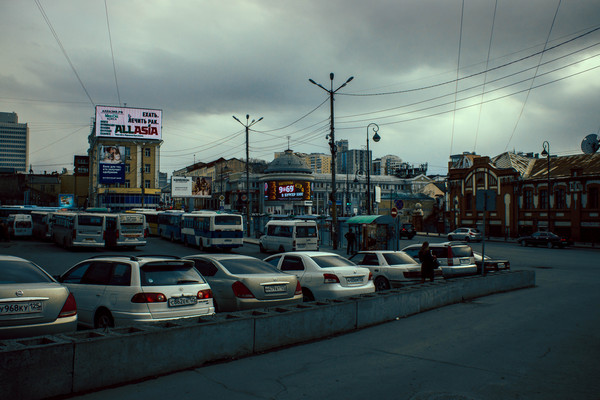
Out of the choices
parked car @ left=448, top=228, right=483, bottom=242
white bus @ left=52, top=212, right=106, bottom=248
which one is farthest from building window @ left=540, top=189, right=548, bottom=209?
white bus @ left=52, top=212, right=106, bottom=248

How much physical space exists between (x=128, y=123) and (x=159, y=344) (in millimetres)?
87216

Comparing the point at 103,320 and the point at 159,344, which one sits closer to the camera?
the point at 159,344

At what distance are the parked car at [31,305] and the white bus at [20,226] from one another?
123 feet

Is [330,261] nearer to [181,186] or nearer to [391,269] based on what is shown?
[391,269]

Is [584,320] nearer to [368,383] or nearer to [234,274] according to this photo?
[368,383]

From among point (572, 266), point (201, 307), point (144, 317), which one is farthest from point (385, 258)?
point (572, 266)

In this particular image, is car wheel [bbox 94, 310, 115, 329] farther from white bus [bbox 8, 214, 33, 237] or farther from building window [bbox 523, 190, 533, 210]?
building window [bbox 523, 190, 533, 210]

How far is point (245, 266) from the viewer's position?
9.98 meters

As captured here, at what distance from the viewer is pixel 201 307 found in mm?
8320

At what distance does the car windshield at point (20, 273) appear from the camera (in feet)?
22.5

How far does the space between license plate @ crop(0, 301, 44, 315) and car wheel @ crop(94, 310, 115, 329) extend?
1.71 metres

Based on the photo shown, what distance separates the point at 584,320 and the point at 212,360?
8.25 meters

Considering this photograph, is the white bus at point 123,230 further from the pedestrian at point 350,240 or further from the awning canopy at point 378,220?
the awning canopy at point 378,220

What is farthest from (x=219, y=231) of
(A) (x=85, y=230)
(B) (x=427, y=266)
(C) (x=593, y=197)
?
(C) (x=593, y=197)
